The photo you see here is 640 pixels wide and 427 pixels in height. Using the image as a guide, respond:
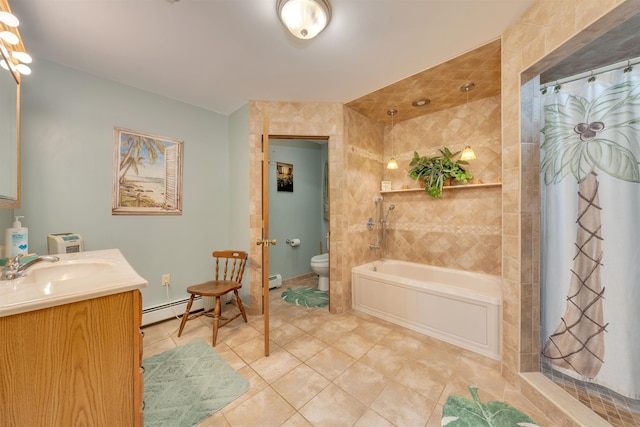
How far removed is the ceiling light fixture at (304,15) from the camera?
4.16 ft

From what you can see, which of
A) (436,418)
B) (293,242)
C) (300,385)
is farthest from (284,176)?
(436,418)

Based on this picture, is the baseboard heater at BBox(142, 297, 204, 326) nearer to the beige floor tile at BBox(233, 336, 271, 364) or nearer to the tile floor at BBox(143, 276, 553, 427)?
the tile floor at BBox(143, 276, 553, 427)

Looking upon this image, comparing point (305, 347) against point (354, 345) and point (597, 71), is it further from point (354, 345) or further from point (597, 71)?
point (597, 71)

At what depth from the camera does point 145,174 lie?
225cm

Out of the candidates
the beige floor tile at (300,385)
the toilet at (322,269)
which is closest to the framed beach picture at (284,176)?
the toilet at (322,269)

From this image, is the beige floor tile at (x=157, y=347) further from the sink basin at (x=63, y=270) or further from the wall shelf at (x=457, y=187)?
the wall shelf at (x=457, y=187)

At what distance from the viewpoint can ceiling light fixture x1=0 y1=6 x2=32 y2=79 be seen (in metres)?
1.07

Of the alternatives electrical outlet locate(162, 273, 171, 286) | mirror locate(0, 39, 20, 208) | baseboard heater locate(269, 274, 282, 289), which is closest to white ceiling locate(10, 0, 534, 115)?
mirror locate(0, 39, 20, 208)

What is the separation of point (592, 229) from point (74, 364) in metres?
2.60

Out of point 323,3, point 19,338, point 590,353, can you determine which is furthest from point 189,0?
point 590,353

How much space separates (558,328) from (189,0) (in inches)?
119

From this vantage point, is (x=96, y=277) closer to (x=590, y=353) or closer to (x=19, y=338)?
(x=19, y=338)

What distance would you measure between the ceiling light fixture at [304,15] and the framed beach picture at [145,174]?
179 cm

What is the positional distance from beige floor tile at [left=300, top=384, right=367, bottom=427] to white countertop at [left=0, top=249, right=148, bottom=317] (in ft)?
3.75
